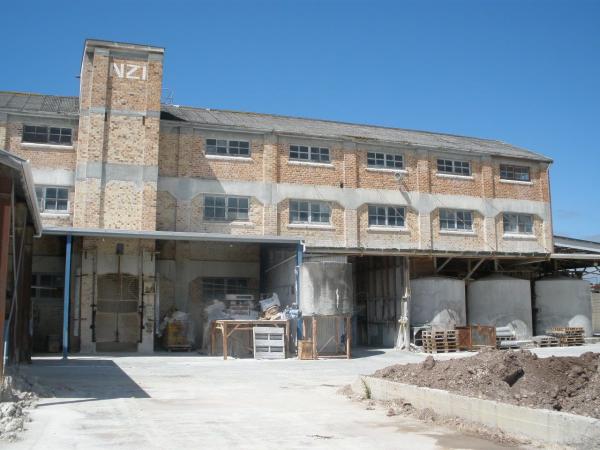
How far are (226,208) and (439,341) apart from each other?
403 inches

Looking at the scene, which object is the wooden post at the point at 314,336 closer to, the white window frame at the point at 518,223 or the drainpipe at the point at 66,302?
Answer: the drainpipe at the point at 66,302

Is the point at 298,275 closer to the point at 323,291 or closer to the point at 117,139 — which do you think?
the point at 323,291

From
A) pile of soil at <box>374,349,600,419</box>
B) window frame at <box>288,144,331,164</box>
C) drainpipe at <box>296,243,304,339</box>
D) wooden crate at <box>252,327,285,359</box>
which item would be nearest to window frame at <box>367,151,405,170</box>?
window frame at <box>288,144,331,164</box>

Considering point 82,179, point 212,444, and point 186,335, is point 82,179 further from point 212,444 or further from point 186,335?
point 212,444

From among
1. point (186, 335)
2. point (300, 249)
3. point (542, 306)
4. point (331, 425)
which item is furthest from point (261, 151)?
point (331, 425)

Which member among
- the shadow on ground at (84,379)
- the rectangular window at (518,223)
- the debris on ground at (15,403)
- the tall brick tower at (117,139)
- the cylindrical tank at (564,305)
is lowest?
the shadow on ground at (84,379)

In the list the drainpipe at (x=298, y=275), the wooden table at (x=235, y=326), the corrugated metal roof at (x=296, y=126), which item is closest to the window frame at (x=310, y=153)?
the corrugated metal roof at (x=296, y=126)

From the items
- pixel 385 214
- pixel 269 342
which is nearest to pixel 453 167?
pixel 385 214

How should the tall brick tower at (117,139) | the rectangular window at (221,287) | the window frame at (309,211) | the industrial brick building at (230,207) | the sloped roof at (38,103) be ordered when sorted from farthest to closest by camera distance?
the window frame at (309,211) < the rectangular window at (221,287) < the sloped roof at (38,103) < the tall brick tower at (117,139) < the industrial brick building at (230,207)

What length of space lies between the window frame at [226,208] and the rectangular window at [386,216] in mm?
5845

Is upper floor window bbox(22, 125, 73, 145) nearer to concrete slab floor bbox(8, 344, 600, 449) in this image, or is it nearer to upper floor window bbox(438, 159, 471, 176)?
concrete slab floor bbox(8, 344, 600, 449)

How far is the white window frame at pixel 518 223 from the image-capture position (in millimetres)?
32097

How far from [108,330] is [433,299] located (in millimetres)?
13029

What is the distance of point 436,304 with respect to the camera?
27.0 metres
